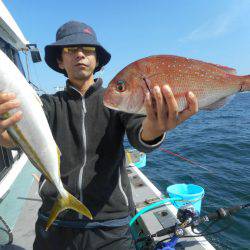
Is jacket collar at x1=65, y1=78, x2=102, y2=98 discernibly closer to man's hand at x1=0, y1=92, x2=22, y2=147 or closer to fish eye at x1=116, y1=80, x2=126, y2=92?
fish eye at x1=116, y1=80, x2=126, y2=92

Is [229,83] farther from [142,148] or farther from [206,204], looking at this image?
[206,204]

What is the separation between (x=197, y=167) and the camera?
12.5 m

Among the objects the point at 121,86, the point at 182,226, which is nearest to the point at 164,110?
the point at 121,86

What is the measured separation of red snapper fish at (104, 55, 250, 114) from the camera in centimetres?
201

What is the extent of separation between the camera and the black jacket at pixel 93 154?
2.59 metres

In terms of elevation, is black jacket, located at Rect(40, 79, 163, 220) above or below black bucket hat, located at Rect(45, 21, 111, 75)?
below

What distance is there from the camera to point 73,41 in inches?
104

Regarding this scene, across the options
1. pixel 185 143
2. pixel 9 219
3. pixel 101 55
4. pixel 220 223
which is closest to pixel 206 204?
pixel 220 223

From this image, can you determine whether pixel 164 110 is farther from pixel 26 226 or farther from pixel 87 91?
pixel 26 226

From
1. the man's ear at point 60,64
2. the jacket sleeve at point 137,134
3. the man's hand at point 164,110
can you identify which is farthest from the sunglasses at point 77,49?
the man's hand at point 164,110

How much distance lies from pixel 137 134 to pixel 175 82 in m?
0.59

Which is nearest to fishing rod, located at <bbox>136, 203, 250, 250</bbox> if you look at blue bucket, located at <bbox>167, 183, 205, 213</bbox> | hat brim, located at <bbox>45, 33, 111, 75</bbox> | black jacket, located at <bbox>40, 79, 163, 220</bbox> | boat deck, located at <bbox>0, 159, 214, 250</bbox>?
boat deck, located at <bbox>0, 159, 214, 250</bbox>

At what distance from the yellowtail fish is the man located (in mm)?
Result: 374

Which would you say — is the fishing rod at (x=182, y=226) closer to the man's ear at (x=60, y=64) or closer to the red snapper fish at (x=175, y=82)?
the red snapper fish at (x=175, y=82)
